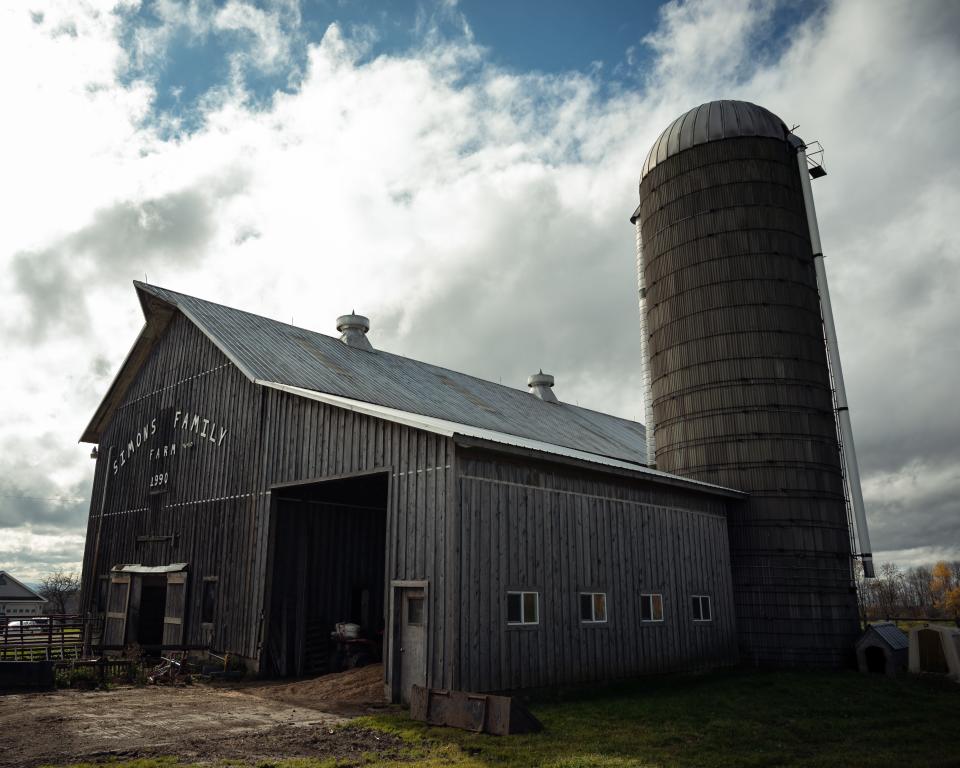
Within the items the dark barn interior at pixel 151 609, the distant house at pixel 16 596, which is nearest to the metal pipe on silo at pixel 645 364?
the dark barn interior at pixel 151 609

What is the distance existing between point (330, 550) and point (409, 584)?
749 centimetres

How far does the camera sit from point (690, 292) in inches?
950

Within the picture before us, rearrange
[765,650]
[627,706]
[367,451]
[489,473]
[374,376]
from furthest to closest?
[374,376] → [765,650] → [367,451] → [489,473] → [627,706]

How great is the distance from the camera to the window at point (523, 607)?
14.5 meters

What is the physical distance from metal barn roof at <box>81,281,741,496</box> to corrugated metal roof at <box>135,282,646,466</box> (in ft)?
0.16

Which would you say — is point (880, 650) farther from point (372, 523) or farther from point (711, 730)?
point (372, 523)

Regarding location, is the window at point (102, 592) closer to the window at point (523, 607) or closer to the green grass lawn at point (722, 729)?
the green grass lawn at point (722, 729)

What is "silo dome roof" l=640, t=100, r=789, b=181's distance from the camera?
24.9 metres

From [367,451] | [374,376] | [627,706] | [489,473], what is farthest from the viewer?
[374,376]

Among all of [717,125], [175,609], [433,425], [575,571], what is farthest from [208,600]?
[717,125]

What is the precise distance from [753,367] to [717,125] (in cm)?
839

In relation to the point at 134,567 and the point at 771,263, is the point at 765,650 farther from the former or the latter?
the point at 134,567

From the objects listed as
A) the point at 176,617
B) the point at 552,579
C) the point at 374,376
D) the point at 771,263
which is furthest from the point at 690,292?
the point at 176,617

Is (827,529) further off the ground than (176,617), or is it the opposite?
(827,529)
